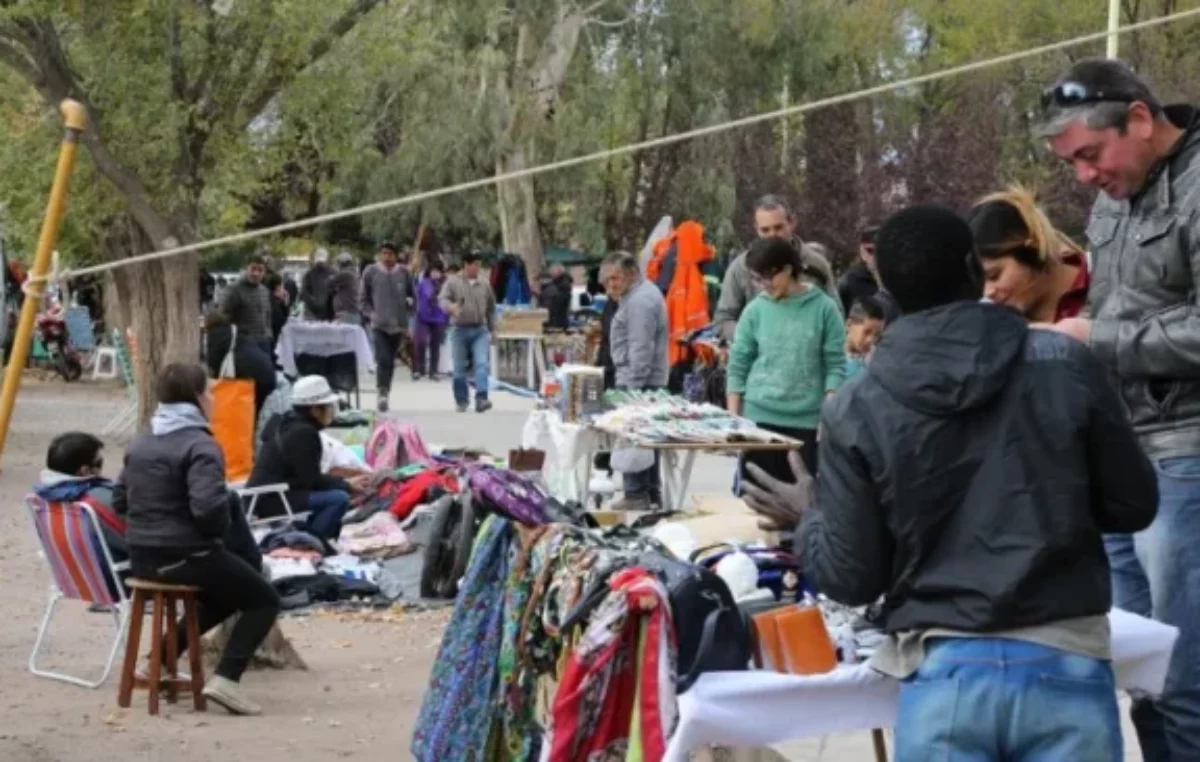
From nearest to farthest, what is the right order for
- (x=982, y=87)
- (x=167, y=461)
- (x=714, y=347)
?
(x=167, y=461)
(x=714, y=347)
(x=982, y=87)

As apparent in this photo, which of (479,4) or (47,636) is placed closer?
(47,636)

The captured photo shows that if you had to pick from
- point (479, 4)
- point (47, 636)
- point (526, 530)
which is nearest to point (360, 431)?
point (47, 636)

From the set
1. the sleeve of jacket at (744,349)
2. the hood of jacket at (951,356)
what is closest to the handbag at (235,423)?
the sleeve of jacket at (744,349)

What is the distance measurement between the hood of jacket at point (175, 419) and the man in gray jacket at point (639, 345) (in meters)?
Result: 5.02

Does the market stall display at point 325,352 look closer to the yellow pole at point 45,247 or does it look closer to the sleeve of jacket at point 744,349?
the sleeve of jacket at point 744,349

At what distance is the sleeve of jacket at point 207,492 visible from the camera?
8.29m

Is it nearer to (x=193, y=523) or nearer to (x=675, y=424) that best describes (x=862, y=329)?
(x=675, y=424)

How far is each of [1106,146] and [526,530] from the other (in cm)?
216

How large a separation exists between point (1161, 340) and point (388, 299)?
20019 mm

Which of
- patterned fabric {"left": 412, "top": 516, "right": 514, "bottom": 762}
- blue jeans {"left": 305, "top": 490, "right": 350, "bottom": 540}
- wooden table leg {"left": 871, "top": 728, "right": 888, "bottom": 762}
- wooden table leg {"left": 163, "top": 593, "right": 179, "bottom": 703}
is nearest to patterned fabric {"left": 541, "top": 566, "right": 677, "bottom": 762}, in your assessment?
wooden table leg {"left": 871, "top": 728, "right": 888, "bottom": 762}

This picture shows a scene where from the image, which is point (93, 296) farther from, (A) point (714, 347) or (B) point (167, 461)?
(B) point (167, 461)

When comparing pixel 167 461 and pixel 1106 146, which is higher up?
pixel 1106 146

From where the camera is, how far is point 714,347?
51.1 feet

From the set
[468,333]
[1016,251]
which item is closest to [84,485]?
[1016,251]
